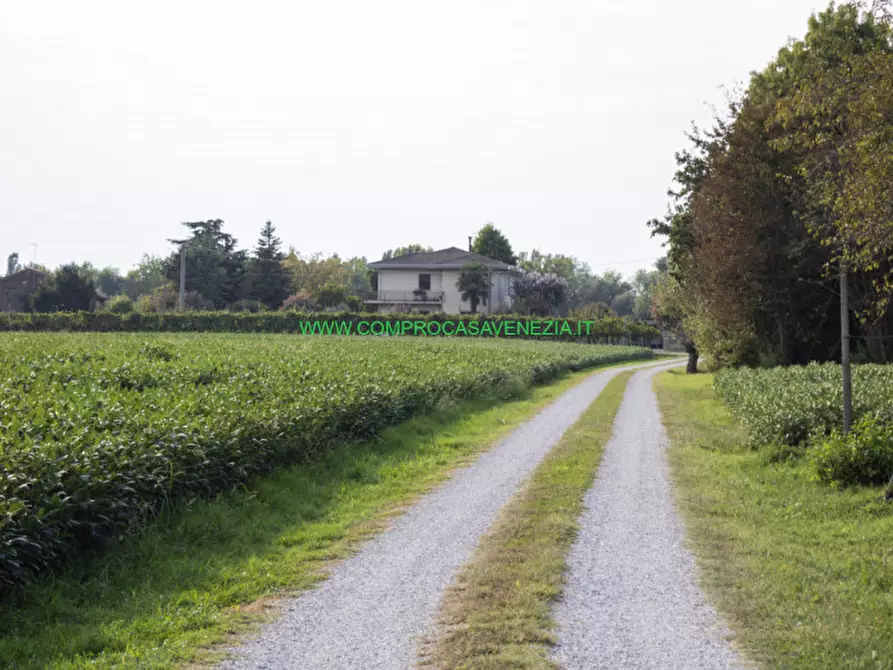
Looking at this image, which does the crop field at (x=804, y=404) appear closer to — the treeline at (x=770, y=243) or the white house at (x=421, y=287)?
the treeline at (x=770, y=243)

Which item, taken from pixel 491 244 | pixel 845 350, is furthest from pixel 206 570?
pixel 491 244

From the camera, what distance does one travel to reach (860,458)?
11125 millimetres

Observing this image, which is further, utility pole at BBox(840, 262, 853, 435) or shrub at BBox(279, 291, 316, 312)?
shrub at BBox(279, 291, 316, 312)

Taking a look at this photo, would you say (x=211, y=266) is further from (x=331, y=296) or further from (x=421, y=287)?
(x=421, y=287)

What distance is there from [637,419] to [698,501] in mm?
11243

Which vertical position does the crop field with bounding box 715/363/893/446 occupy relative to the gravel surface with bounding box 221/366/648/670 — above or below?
above

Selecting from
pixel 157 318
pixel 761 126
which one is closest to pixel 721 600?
pixel 761 126

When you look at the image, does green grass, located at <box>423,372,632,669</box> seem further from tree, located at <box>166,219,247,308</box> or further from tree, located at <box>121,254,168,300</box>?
tree, located at <box>121,254,168,300</box>

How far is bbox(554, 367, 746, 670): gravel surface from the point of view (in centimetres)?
580

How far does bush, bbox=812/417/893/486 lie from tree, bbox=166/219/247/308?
78599 millimetres

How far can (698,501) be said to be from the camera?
11352 millimetres

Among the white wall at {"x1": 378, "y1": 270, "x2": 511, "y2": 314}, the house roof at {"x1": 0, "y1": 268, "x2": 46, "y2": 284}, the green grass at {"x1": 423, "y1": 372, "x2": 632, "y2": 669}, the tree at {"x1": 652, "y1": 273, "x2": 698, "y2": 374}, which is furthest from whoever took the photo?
the house roof at {"x1": 0, "y1": 268, "x2": 46, "y2": 284}

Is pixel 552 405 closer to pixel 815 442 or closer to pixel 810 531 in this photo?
pixel 815 442

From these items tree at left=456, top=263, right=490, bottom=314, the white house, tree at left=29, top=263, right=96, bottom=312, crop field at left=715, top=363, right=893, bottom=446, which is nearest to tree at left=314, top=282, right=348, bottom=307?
the white house
